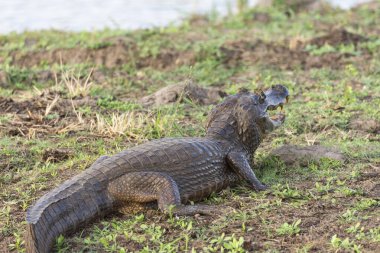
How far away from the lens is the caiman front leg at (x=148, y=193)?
5.43m

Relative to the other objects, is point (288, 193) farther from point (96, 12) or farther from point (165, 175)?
point (96, 12)

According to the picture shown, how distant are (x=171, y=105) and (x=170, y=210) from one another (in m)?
3.09

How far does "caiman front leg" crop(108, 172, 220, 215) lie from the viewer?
5434 mm

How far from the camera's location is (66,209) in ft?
16.8

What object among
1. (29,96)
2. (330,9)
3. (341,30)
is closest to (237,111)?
(29,96)

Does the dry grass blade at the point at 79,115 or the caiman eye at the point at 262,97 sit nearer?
the caiman eye at the point at 262,97

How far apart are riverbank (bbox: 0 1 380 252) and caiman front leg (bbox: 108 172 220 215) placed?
4.2 inches

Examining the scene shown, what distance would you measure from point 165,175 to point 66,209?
2.79 ft

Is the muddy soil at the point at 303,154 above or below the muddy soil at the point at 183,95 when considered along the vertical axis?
below

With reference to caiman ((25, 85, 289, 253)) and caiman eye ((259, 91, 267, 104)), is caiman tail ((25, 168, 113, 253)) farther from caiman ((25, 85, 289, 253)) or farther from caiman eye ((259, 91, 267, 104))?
caiman eye ((259, 91, 267, 104))

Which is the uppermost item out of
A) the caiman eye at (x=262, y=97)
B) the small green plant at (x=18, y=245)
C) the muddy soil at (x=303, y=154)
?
the caiman eye at (x=262, y=97)

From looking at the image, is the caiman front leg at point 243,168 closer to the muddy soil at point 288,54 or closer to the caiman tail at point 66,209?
the caiman tail at point 66,209

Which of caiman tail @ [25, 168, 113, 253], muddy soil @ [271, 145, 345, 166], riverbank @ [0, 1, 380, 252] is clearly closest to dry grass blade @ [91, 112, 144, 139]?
riverbank @ [0, 1, 380, 252]

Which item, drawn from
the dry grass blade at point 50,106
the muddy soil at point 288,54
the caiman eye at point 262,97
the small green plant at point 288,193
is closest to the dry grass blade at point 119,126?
the dry grass blade at point 50,106
